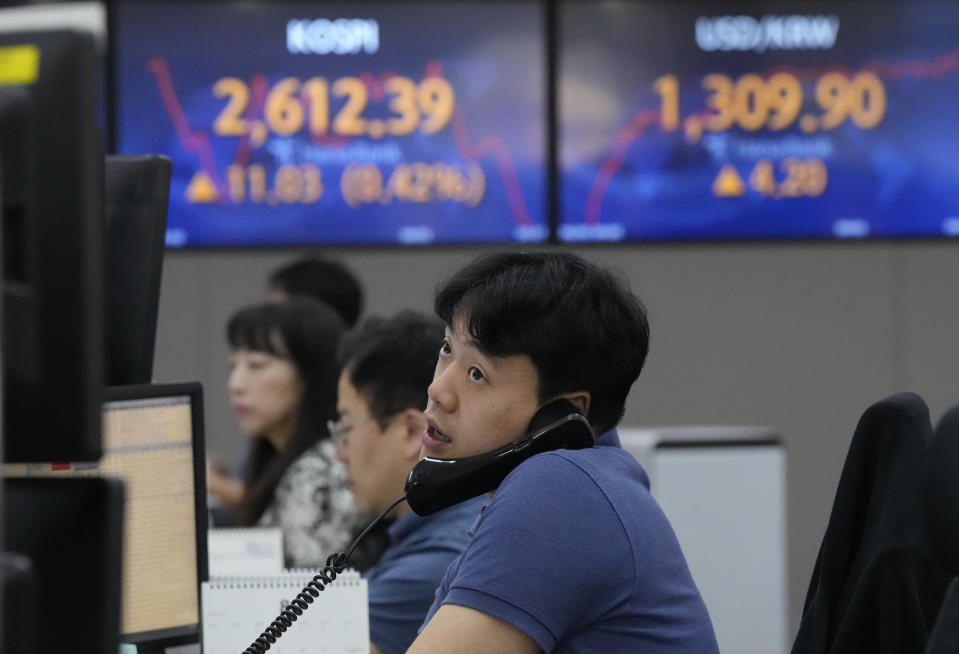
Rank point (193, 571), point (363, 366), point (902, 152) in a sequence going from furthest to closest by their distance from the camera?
point (902, 152)
point (363, 366)
point (193, 571)

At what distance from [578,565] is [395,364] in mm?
813

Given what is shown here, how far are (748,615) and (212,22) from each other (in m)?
2.05

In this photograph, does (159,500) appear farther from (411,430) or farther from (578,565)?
(578,565)

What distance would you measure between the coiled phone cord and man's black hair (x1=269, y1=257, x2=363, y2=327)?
1.97 meters

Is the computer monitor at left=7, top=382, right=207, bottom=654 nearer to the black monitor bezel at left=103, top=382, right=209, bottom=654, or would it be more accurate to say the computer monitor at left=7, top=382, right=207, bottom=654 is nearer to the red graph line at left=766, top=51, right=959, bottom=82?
the black monitor bezel at left=103, top=382, right=209, bottom=654

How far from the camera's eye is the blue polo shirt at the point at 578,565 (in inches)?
49.8

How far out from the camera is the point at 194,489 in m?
1.78

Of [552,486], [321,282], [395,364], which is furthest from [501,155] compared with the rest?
[552,486]

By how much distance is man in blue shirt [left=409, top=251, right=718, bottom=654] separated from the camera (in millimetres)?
1266

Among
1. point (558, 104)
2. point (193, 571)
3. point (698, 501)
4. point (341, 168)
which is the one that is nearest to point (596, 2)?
point (558, 104)

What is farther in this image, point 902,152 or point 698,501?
point 902,152

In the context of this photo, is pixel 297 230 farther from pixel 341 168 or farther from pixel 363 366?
pixel 363 366

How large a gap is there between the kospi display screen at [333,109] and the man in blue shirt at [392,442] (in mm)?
1571

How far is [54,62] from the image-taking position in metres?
0.76
